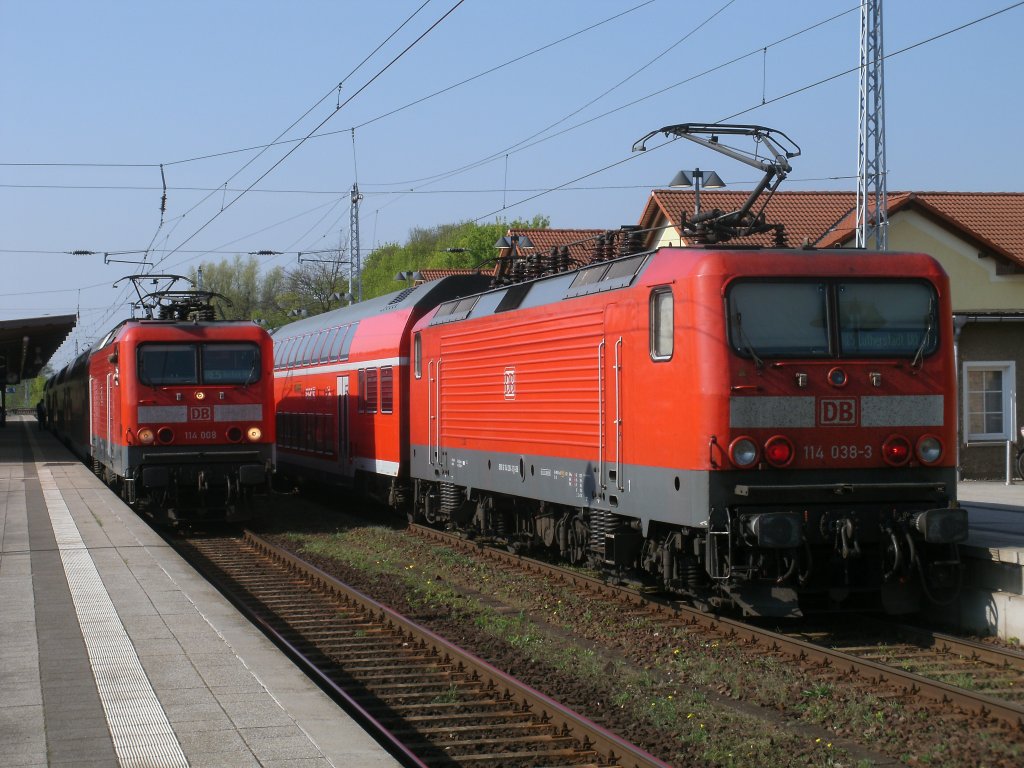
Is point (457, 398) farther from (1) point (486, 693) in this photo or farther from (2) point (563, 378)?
(1) point (486, 693)

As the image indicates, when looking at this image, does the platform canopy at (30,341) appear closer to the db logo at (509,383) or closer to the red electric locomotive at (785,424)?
the db logo at (509,383)

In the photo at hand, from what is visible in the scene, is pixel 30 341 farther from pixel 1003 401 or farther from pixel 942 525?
pixel 942 525

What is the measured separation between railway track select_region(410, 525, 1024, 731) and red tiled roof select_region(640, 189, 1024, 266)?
19290mm

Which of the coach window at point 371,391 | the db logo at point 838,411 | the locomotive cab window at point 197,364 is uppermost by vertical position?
the locomotive cab window at point 197,364

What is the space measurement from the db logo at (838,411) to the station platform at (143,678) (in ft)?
14.9

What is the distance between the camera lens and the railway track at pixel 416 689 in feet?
23.4

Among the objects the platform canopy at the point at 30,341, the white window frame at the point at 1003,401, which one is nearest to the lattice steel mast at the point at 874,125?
the white window frame at the point at 1003,401

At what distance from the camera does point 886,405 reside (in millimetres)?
9992

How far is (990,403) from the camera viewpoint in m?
23.5

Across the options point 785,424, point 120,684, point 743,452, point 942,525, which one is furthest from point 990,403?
point 120,684

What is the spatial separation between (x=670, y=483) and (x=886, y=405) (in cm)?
184

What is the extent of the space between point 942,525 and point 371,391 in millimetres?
11974

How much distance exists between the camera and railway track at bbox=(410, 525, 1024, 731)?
786 centimetres

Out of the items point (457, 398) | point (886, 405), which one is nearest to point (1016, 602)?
point (886, 405)
